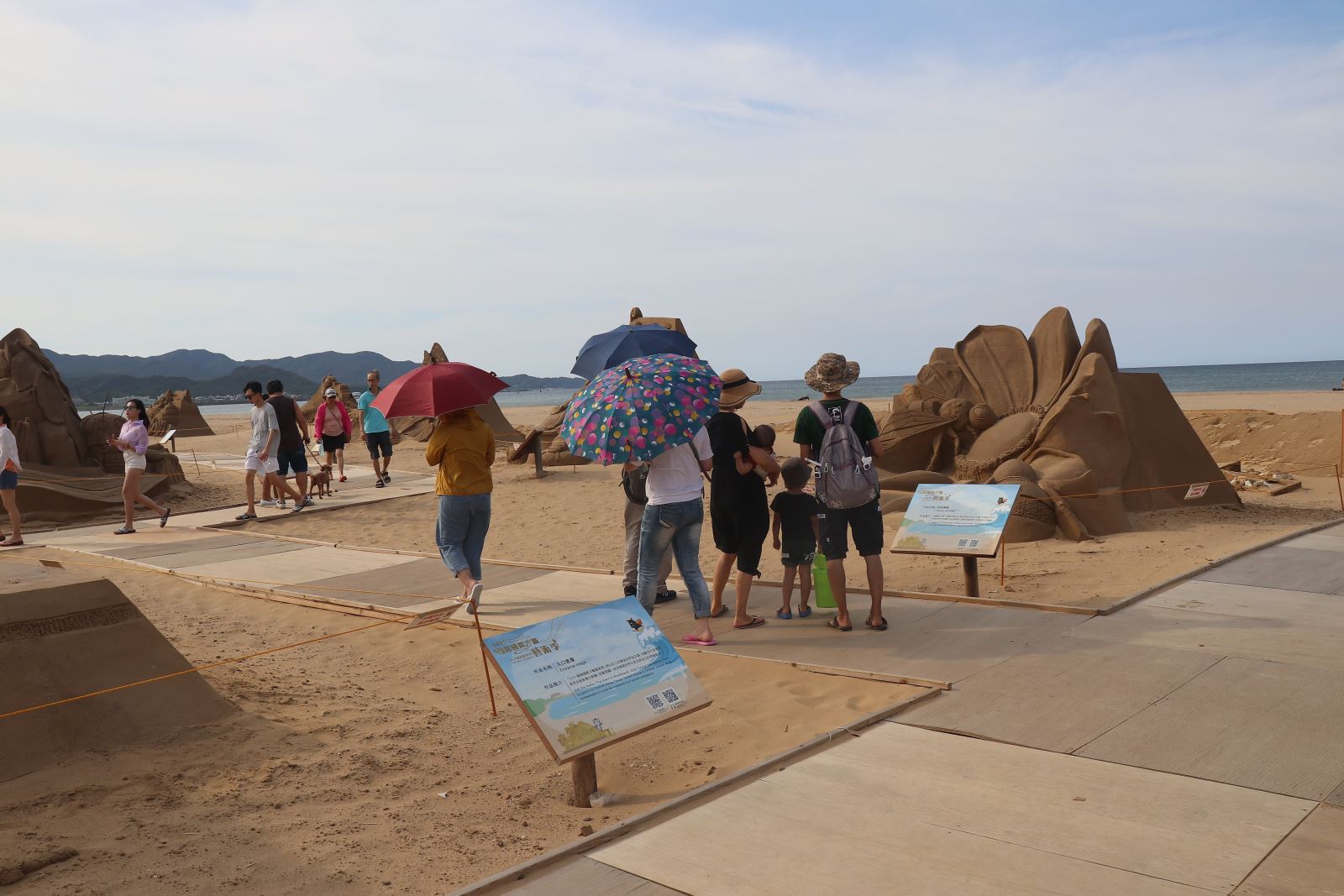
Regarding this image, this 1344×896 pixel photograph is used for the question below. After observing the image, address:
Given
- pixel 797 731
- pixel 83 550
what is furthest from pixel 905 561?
pixel 83 550

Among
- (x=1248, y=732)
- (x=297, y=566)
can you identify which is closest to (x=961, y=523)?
(x=1248, y=732)

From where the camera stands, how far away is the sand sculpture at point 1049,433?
35.3ft

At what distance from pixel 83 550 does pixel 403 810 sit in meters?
8.34

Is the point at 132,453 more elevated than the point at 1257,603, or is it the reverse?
the point at 132,453

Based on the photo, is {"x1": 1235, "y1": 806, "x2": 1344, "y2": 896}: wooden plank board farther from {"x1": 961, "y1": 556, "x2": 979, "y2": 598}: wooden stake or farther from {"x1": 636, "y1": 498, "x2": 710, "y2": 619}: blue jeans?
{"x1": 961, "y1": 556, "x2": 979, "y2": 598}: wooden stake

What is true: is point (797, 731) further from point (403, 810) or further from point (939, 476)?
point (939, 476)

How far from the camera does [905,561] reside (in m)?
9.93

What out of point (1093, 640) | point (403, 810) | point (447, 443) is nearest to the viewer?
point (403, 810)

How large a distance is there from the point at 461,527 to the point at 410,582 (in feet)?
6.63

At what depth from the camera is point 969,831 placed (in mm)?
3746

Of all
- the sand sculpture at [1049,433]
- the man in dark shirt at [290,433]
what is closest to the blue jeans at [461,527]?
the sand sculpture at [1049,433]

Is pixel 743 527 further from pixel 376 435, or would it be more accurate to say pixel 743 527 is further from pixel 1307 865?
pixel 376 435

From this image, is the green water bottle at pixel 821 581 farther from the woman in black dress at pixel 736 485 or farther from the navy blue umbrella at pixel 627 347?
the navy blue umbrella at pixel 627 347

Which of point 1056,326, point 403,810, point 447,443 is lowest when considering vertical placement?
point 403,810
